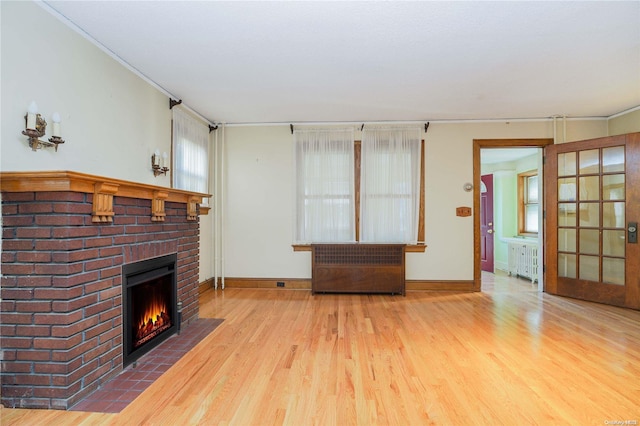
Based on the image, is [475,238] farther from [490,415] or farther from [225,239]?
[225,239]

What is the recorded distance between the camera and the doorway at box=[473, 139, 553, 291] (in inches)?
191

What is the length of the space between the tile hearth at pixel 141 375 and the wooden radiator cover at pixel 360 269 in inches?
73.0

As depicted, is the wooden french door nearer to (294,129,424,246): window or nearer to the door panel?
(294,129,424,246): window

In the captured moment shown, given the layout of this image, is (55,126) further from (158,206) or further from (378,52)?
(378,52)

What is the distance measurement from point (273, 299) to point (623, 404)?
3.46 m

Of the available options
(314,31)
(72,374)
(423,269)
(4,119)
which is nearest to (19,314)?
(72,374)

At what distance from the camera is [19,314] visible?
74.0 inches

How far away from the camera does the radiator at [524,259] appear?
18.2ft

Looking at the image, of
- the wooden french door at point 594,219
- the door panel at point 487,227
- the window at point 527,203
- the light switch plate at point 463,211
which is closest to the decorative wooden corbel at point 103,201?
the light switch plate at point 463,211

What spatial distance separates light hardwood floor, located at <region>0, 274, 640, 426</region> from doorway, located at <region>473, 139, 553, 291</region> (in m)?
1.10

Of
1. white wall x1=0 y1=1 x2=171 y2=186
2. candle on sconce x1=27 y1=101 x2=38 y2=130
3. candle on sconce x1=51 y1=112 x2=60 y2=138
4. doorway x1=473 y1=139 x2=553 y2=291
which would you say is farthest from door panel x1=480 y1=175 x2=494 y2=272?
candle on sconce x1=27 y1=101 x2=38 y2=130

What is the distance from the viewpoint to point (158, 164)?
3.54 metres

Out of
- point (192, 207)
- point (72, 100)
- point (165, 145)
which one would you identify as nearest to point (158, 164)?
point (165, 145)

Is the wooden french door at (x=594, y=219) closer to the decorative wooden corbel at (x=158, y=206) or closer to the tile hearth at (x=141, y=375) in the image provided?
the tile hearth at (x=141, y=375)
